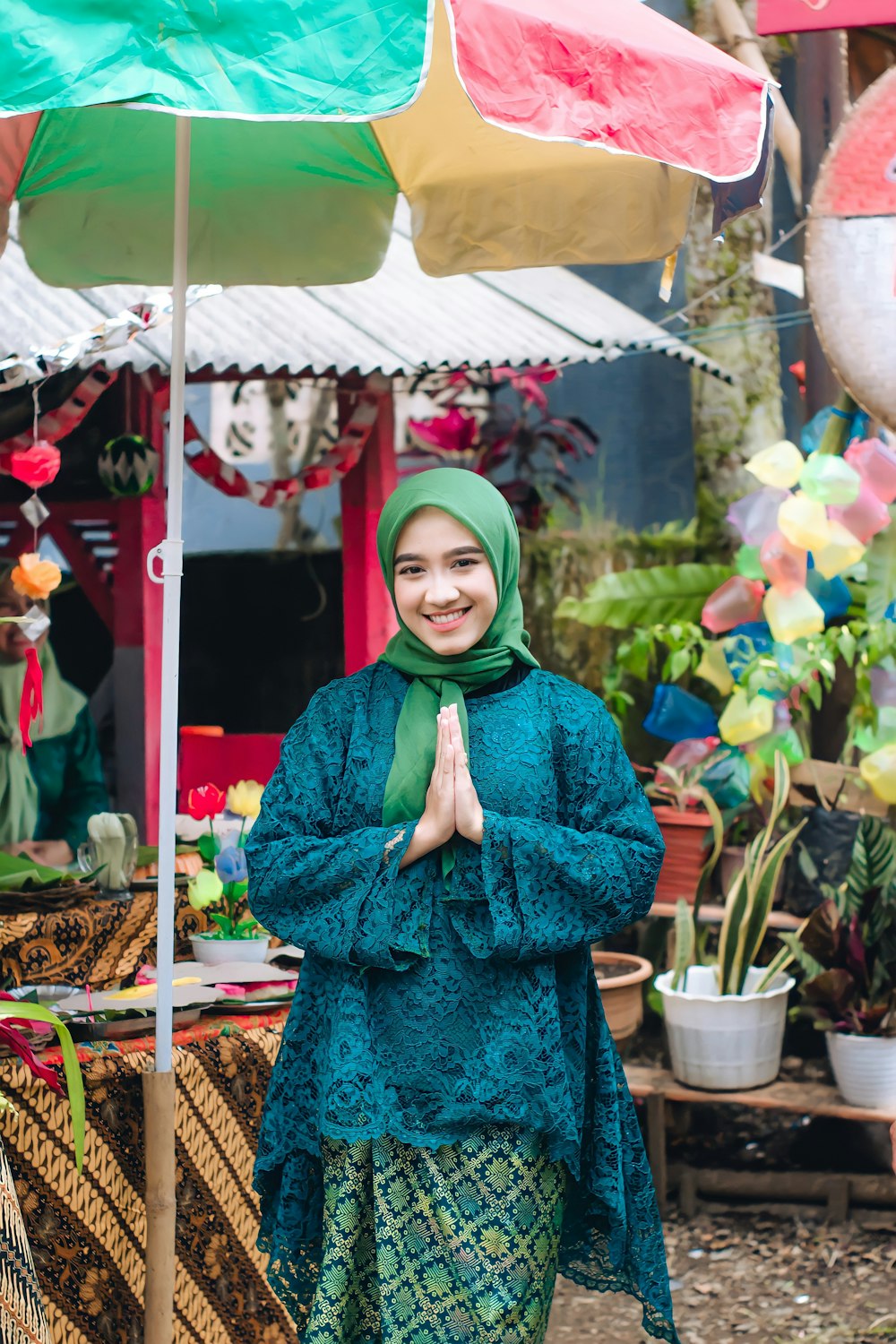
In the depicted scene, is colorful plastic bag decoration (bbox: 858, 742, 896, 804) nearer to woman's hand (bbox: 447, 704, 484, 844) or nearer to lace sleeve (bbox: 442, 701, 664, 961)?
lace sleeve (bbox: 442, 701, 664, 961)

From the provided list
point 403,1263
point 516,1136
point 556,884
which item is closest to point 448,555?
point 556,884

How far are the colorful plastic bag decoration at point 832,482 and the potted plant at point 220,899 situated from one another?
1897mm

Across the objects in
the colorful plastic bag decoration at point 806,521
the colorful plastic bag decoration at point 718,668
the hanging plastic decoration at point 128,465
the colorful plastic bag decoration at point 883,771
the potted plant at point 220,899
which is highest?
the hanging plastic decoration at point 128,465

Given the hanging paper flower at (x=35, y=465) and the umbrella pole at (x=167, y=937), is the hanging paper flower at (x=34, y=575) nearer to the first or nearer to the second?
the hanging paper flower at (x=35, y=465)

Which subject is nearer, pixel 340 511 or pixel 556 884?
→ pixel 556 884

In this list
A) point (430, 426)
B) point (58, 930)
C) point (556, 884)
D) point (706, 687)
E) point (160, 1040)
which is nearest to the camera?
point (556, 884)

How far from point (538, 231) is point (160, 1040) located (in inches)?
71.1

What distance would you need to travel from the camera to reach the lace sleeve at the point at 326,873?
2262 mm

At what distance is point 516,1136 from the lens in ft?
7.53

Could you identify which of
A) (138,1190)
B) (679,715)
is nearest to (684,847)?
(679,715)

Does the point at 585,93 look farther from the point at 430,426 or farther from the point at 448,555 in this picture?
the point at 430,426

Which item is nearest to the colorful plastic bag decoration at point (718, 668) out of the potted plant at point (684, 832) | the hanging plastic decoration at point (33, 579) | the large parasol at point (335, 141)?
the potted plant at point (684, 832)

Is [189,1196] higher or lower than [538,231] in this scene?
lower

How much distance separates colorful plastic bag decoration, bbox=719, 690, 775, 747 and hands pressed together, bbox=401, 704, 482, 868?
2301mm
